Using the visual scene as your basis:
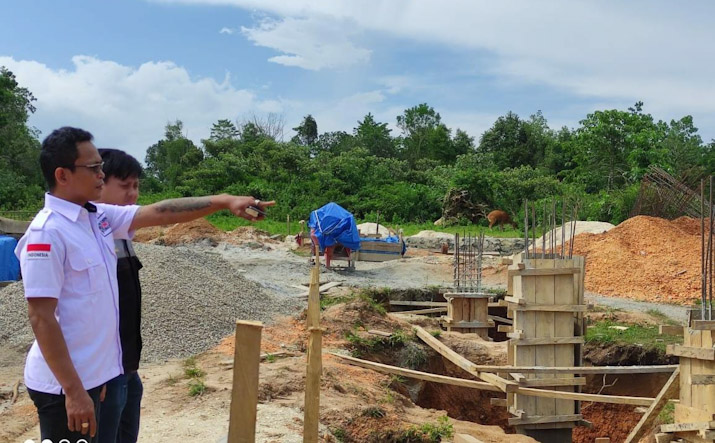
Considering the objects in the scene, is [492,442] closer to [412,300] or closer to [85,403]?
[85,403]

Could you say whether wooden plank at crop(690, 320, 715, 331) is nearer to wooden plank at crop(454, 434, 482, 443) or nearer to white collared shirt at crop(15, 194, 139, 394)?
wooden plank at crop(454, 434, 482, 443)

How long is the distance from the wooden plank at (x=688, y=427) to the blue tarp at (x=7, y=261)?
Answer: 1225 centimetres

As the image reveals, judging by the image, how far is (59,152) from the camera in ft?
8.50

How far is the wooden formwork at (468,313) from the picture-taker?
1142 cm

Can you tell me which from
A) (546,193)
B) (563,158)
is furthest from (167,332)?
(563,158)

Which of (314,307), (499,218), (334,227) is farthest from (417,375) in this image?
(499,218)

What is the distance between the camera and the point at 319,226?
55.2 feet

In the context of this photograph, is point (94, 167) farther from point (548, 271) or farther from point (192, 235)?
point (192, 235)

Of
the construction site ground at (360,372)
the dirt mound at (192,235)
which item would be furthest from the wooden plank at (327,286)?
the dirt mound at (192,235)

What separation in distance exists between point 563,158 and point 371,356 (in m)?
38.3

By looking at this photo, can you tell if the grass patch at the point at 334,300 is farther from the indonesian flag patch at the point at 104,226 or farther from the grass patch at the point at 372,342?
the indonesian flag patch at the point at 104,226

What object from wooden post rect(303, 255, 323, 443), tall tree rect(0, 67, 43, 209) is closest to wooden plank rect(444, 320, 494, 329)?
wooden post rect(303, 255, 323, 443)

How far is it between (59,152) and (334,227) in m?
14.2

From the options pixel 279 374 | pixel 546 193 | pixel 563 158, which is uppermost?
pixel 563 158
